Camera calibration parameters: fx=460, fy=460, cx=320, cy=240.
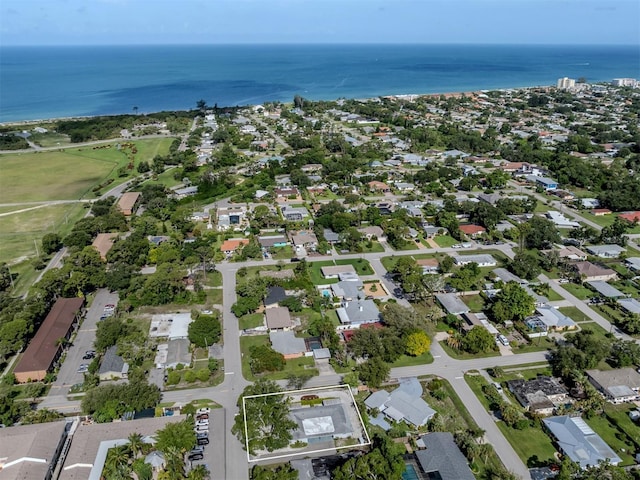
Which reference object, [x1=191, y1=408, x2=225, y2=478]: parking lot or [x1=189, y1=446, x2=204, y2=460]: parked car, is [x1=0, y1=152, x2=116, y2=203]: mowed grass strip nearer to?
[x1=191, y1=408, x2=225, y2=478]: parking lot

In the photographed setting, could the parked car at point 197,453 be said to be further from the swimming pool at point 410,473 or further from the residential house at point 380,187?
the residential house at point 380,187

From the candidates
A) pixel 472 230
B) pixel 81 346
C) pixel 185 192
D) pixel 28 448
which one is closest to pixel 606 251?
pixel 472 230

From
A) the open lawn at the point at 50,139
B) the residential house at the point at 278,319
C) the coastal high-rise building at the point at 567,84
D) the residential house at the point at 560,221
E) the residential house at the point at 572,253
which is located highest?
the coastal high-rise building at the point at 567,84

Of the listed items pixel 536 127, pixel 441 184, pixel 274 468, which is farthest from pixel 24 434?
pixel 536 127

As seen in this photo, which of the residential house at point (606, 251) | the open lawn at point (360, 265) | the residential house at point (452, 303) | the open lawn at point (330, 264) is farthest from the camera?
the residential house at point (606, 251)

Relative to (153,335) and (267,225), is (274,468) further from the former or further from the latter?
(267,225)

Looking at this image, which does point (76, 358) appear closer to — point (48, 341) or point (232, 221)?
point (48, 341)

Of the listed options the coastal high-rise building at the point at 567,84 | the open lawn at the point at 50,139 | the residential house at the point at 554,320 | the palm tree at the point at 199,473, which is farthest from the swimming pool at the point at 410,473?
the coastal high-rise building at the point at 567,84
